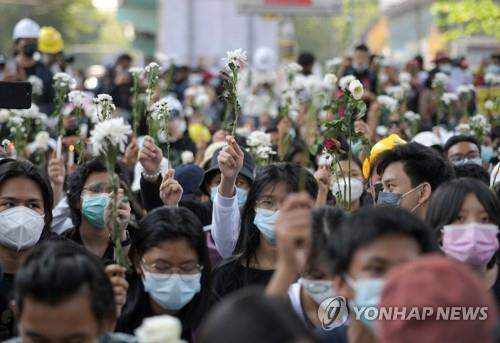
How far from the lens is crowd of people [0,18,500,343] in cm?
400

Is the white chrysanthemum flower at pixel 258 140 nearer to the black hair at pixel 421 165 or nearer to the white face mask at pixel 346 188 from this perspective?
the white face mask at pixel 346 188

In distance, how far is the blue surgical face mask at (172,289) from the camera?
5.62 metres

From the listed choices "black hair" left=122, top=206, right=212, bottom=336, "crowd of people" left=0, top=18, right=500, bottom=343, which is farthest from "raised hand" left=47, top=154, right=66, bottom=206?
"black hair" left=122, top=206, right=212, bottom=336

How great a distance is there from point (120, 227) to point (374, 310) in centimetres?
181

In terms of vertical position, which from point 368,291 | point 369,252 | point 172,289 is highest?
point 369,252

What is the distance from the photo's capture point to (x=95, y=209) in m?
7.55

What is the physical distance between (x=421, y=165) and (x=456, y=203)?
174cm

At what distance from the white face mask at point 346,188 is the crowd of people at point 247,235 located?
18mm

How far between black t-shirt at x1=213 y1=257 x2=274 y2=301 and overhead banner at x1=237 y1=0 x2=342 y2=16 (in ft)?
43.2

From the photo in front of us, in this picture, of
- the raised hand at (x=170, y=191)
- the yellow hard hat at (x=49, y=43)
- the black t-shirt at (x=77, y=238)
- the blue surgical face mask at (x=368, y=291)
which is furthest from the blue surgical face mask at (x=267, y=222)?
the yellow hard hat at (x=49, y=43)

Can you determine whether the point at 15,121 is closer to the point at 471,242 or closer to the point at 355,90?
the point at 355,90

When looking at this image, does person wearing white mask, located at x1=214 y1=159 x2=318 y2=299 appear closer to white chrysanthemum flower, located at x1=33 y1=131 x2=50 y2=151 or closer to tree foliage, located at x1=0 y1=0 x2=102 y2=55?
white chrysanthemum flower, located at x1=33 y1=131 x2=50 y2=151

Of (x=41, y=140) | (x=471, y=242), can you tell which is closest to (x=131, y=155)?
(x=41, y=140)

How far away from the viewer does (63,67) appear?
1653cm
